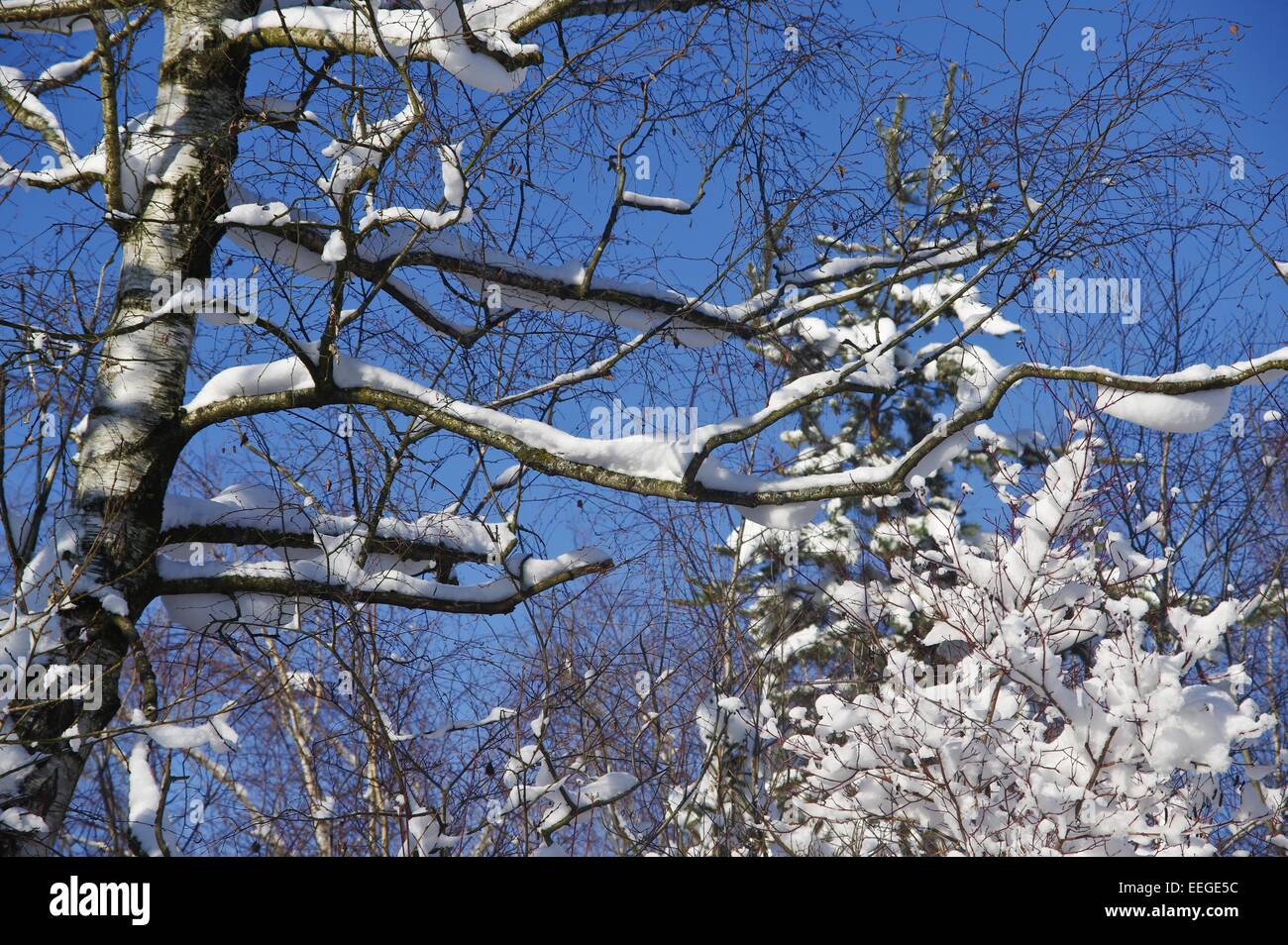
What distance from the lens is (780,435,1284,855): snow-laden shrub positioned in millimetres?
3680

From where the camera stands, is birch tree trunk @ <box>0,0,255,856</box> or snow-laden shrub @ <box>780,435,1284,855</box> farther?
birch tree trunk @ <box>0,0,255,856</box>

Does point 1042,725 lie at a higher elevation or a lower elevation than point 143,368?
lower

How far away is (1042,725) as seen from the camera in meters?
4.45

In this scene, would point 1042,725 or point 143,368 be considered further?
point 143,368

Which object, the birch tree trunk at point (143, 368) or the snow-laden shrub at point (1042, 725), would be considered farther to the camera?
the birch tree trunk at point (143, 368)

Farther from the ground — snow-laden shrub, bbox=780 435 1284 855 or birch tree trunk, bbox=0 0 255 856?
birch tree trunk, bbox=0 0 255 856

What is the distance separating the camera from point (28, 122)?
5.23m

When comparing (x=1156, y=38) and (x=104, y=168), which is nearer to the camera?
(x=1156, y=38)

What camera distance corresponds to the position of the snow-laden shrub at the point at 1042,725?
3.68m
